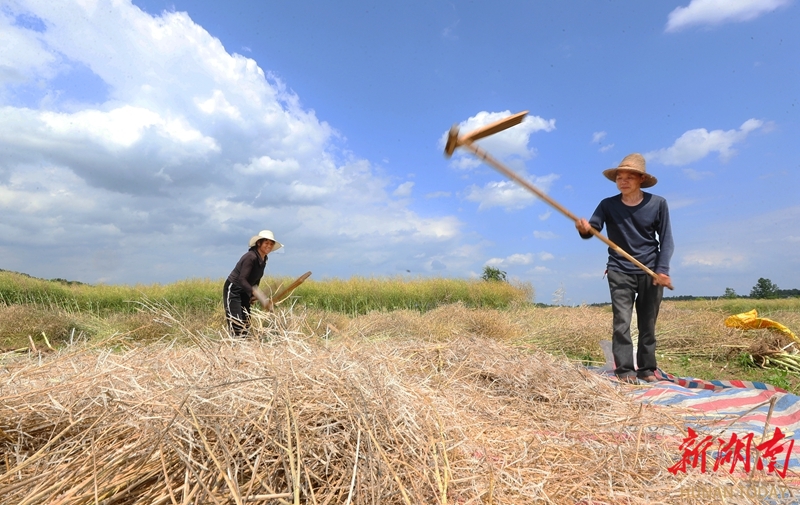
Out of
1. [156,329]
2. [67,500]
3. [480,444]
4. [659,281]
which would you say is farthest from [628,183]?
[156,329]

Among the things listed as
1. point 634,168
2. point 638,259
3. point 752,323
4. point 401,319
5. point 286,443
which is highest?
point 634,168

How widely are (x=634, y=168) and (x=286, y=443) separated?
11.5 ft

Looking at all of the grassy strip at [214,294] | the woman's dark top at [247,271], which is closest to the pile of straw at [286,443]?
the woman's dark top at [247,271]

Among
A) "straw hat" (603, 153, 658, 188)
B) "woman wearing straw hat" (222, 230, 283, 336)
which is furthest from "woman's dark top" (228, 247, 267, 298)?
"straw hat" (603, 153, 658, 188)

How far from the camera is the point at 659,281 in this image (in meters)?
3.71

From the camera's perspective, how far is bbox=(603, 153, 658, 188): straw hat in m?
3.73

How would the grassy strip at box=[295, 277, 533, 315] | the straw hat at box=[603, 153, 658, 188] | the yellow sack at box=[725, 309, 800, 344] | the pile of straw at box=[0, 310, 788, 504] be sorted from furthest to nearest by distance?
the grassy strip at box=[295, 277, 533, 315]
the yellow sack at box=[725, 309, 800, 344]
the straw hat at box=[603, 153, 658, 188]
the pile of straw at box=[0, 310, 788, 504]

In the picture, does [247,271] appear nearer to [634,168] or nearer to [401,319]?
[401,319]

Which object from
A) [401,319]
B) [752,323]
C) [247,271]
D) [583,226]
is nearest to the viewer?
[583,226]

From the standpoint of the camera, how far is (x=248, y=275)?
514cm

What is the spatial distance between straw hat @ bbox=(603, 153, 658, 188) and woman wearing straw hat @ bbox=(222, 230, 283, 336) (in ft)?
11.8

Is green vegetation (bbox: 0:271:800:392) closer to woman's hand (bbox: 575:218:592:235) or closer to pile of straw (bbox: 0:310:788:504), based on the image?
pile of straw (bbox: 0:310:788:504)

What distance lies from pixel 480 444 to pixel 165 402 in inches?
42.2

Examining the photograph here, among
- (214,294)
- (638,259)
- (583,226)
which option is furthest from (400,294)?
(583,226)
